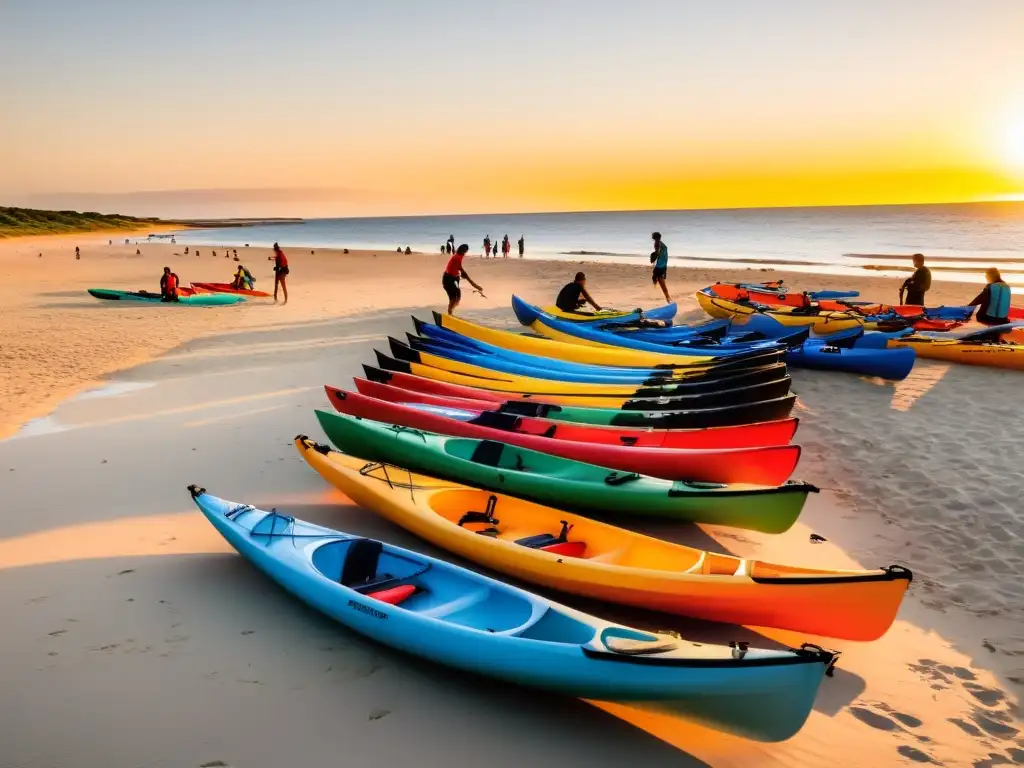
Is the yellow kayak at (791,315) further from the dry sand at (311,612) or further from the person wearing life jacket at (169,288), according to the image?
the person wearing life jacket at (169,288)

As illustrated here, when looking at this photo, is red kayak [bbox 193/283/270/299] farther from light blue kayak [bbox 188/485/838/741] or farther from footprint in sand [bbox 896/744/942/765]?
footprint in sand [bbox 896/744/942/765]

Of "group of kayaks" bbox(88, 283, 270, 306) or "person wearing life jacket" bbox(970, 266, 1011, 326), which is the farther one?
"group of kayaks" bbox(88, 283, 270, 306)

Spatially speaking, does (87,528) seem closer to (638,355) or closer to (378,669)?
(378,669)

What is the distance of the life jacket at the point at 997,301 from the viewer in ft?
40.3

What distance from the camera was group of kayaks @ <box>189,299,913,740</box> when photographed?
3197 millimetres

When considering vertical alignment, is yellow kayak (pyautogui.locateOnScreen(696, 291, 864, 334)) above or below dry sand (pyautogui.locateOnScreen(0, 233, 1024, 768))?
above

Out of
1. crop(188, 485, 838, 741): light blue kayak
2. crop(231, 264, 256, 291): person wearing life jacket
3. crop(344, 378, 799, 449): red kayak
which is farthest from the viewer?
crop(231, 264, 256, 291): person wearing life jacket

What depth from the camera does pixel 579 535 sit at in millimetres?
4859

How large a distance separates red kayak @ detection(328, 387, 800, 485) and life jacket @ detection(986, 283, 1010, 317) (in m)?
9.26

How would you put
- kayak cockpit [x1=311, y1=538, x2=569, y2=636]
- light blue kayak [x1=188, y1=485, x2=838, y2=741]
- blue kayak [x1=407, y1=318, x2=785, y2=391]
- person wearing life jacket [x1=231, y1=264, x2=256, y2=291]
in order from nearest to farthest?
light blue kayak [x1=188, y1=485, x2=838, y2=741] < kayak cockpit [x1=311, y1=538, x2=569, y2=636] < blue kayak [x1=407, y1=318, x2=785, y2=391] < person wearing life jacket [x1=231, y1=264, x2=256, y2=291]

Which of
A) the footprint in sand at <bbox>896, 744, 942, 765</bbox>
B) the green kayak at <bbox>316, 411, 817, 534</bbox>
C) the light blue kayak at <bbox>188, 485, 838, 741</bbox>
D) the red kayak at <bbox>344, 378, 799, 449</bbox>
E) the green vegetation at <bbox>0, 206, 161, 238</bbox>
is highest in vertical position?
the green vegetation at <bbox>0, 206, 161, 238</bbox>

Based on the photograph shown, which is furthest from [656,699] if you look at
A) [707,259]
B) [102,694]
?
[707,259]

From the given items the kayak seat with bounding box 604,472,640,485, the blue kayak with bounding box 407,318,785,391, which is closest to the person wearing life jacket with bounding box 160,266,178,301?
the blue kayak with bounding box 407,318,785,391

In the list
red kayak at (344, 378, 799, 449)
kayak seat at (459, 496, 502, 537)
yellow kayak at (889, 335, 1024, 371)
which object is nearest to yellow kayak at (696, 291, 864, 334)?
yellow kayak at (889, 335, 1024, 371)
